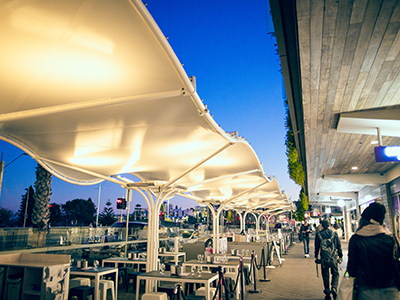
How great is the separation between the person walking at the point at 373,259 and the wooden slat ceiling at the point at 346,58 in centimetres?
227

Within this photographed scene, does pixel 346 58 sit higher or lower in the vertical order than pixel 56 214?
lower

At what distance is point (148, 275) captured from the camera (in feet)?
22.3

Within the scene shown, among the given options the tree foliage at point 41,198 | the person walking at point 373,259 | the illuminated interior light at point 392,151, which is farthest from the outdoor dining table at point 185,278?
the tree foliage at point 41,198

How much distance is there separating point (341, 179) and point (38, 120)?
16.4 m

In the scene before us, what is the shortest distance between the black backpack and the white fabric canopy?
3.36m

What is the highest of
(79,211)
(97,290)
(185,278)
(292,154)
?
(79,211)

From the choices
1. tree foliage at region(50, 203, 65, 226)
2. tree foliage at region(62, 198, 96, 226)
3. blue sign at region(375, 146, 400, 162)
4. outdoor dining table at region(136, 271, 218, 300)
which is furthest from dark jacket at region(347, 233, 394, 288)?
tree foliage at region(62, 198, 96, 226)

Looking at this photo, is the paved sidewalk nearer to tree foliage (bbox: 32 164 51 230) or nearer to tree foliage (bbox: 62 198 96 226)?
tree foliage (bbox: 32 164 51 230)

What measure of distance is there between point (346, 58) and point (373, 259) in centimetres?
294

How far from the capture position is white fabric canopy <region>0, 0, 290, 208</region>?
109 inches

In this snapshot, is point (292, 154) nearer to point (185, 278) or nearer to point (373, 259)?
point (185, 278)

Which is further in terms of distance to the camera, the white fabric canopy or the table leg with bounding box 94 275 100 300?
the table leg with bounding box 94 275 100 300

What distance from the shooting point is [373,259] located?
3836 millimetres

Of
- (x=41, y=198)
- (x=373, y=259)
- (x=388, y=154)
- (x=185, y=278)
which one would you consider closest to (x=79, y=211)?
(x=41, y=198)
